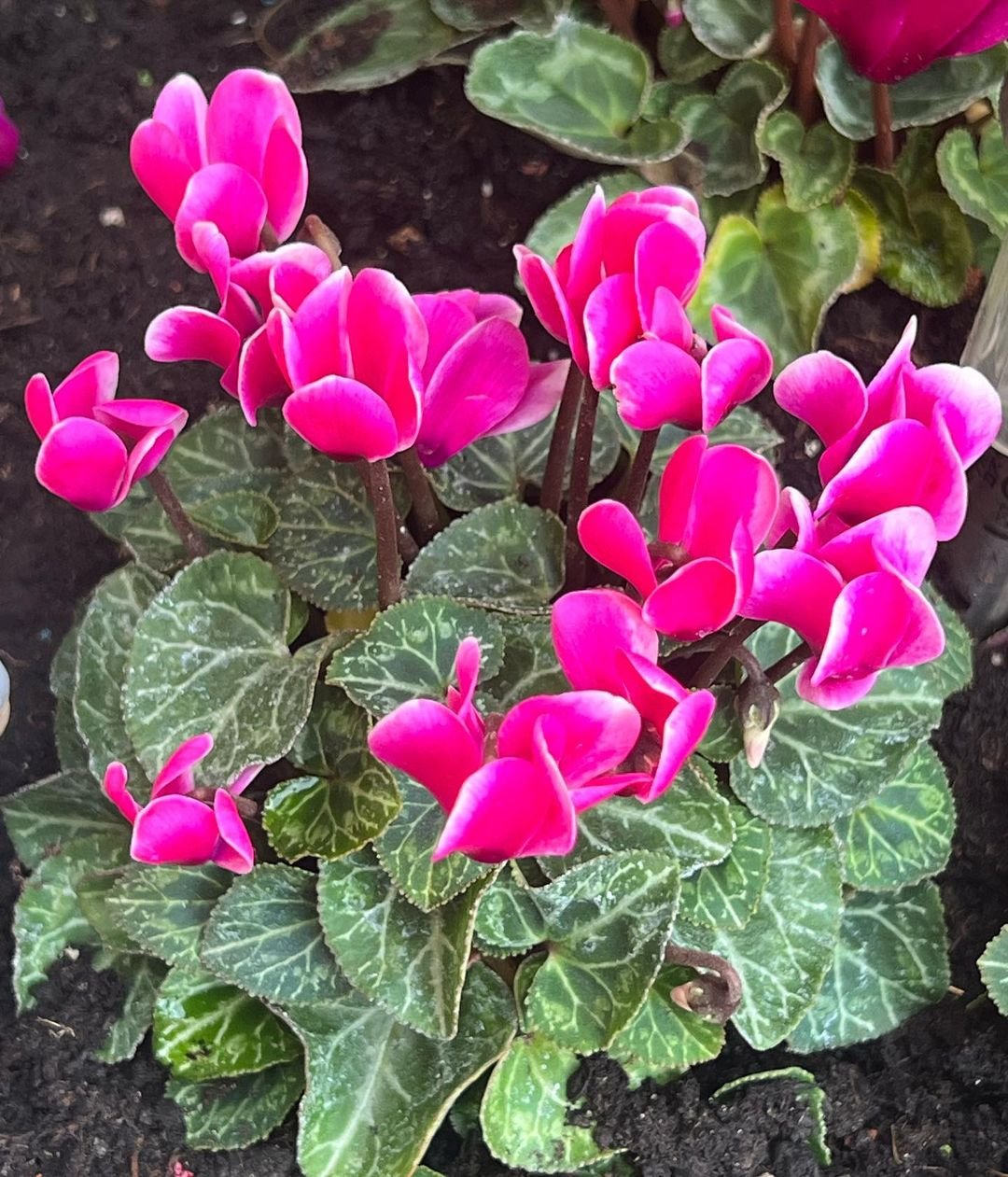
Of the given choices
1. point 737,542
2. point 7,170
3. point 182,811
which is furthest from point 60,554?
point 737,542

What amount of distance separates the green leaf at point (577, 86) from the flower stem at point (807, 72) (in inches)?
4.8

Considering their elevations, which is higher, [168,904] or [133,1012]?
[168,904]

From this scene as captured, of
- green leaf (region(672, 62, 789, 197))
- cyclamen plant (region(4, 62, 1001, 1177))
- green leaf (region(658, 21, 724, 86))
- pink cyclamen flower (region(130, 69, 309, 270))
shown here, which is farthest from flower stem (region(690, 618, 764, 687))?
green leaf (region(658, 21, 724, 86))

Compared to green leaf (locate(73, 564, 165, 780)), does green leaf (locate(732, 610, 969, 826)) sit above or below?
above

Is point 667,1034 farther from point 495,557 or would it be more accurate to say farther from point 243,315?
point 243,315

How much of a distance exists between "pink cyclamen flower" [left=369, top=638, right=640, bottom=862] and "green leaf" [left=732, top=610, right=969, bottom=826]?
0.33 m

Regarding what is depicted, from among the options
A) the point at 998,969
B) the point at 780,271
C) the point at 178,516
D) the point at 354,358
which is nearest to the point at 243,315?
the point at 354,358

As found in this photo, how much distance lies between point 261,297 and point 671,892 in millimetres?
415

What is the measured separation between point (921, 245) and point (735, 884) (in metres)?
0.67

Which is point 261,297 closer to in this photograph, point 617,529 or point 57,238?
point 617,529

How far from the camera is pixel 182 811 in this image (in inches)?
24.1

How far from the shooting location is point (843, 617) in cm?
47

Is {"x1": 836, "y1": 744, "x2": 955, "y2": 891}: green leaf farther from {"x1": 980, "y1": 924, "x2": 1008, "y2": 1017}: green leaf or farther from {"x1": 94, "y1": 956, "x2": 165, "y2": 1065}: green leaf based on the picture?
{"x1": 94, "y1": 956, "x2": 165, "y2": 1065}: green leaf

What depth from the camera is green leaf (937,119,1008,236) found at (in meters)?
1.02
